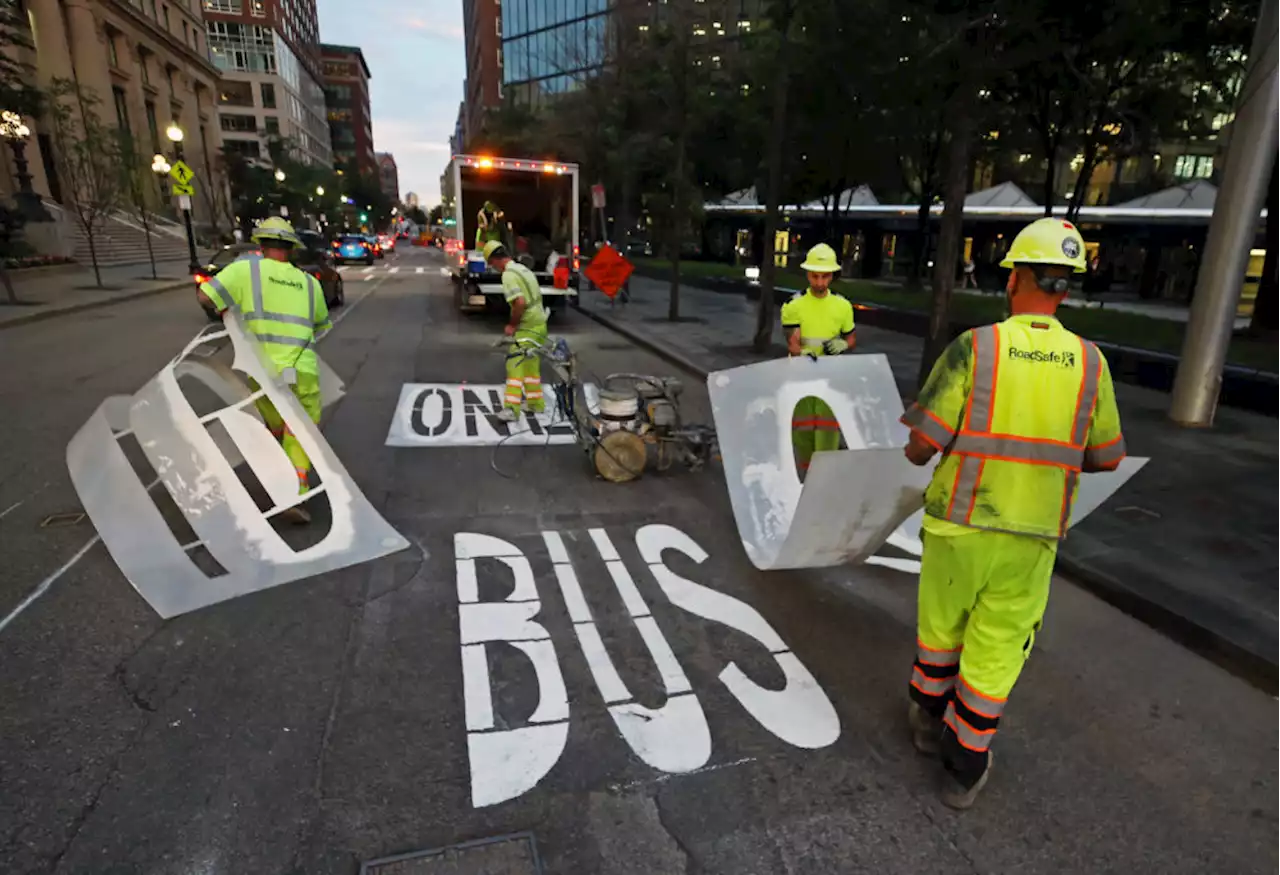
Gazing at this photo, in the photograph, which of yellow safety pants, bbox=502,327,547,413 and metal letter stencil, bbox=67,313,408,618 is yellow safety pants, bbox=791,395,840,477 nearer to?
metal letter stencil, bbox=67,313,408,618

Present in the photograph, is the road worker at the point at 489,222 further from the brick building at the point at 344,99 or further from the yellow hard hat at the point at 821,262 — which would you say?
the brick building at the point at 344,99

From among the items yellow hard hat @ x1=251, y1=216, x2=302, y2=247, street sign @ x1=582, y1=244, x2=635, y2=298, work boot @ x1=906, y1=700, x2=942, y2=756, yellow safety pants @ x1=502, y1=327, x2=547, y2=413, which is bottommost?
work boot @ x1=906, y1=700, x2=942, y2=756

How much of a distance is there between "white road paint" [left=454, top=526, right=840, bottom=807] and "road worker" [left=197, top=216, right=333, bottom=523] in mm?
1666

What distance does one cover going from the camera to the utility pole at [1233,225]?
7.21 metres

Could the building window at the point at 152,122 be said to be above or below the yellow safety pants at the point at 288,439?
above

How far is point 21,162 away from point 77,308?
65.0ft

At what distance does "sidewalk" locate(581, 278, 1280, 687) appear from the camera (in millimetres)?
3891

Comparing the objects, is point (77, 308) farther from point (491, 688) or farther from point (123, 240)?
point (123, 240)

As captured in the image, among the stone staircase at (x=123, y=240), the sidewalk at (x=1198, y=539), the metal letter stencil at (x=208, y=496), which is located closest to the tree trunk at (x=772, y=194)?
the sidewalk at (x=1198, y=539)

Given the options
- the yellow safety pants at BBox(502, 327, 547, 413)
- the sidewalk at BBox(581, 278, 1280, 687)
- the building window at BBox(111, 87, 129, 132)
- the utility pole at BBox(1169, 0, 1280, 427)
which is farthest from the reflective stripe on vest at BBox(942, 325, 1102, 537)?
the building window at BBox(111, 87, 129, 132)

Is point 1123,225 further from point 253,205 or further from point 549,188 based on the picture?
point 253,205

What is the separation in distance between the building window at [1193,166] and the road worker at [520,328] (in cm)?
3523

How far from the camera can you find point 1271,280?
1316 cm

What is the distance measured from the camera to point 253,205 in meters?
55.7
